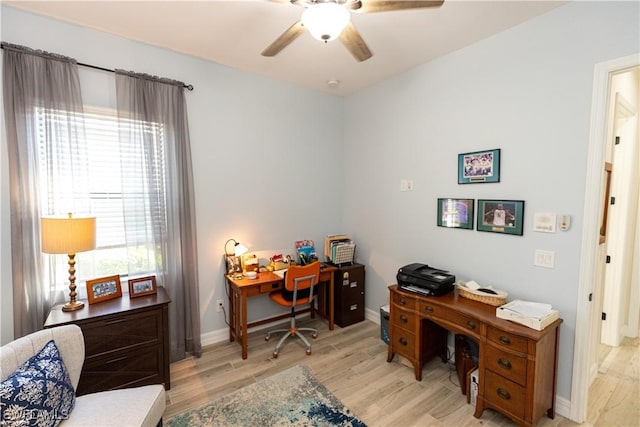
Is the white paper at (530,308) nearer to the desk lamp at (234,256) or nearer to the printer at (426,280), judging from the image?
the printer at (426,280)

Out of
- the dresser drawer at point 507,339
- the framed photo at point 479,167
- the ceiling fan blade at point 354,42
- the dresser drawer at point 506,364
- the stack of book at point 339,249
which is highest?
the ceiling fan blade at point 354,42

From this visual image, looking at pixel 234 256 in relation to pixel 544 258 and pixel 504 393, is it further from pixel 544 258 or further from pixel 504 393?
pixel 544 258

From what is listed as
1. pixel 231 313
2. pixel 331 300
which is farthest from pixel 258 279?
pixel 331 300

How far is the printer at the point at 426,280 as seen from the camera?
8.03 feet

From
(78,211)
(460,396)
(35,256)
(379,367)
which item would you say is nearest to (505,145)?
(460,396)

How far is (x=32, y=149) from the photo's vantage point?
212 cm

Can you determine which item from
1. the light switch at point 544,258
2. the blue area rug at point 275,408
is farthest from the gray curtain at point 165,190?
the light switch at point 544,258

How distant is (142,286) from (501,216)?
119 inches

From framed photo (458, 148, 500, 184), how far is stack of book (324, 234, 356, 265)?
150 cm

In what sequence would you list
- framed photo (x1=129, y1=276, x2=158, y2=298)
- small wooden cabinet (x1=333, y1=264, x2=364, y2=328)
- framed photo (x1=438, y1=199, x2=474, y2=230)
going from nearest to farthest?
framed photo (x1=129, y1=276, x2=158, y2=298) → framed photo (x1=438, y1=199, x2=474, y2=230) → small wooden cabinet (x1=333, y1=264, x2=364, y2=328)

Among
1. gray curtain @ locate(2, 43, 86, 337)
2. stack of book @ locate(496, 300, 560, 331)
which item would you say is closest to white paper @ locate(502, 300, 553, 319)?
stack of book @ locate(496, 300, 560, 331)

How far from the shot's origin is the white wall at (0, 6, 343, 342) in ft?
7.44

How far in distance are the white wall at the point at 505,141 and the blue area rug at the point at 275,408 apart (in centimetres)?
154

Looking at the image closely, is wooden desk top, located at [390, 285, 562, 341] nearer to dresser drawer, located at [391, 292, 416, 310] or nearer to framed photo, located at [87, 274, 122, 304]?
dresser drawer, located at [391, 292, 416, 310]
